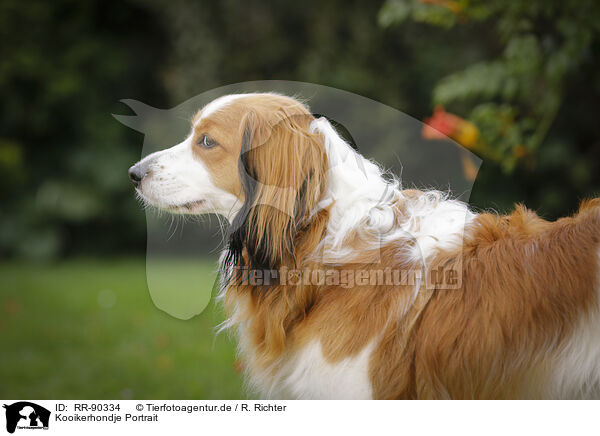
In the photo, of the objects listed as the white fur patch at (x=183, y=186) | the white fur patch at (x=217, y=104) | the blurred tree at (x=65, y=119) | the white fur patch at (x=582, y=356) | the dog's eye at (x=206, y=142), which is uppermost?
the blurred tree at (x=65, y=119)

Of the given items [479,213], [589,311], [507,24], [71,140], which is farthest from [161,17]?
[589,311]

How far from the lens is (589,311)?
182 centimetres

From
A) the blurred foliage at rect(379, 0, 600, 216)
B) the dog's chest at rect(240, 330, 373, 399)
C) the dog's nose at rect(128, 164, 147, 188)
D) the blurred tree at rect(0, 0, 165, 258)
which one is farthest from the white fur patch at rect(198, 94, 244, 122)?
the blurred tree at rect(0, 0, 165, 258)

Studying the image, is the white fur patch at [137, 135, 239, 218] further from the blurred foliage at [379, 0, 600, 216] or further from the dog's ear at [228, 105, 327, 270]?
the blurred foliage at [379, 0, 600, 216]

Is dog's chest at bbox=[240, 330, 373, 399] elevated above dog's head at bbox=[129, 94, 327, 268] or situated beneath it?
situated beneath

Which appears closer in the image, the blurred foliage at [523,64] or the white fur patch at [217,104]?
the white fur patch at [217,104]

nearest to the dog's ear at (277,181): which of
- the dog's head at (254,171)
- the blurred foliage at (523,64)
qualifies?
the dog's head at (254,171)

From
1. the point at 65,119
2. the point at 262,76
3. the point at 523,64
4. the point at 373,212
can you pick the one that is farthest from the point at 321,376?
the point at 65,119

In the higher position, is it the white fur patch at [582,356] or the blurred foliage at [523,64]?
the blurred foliage at [523,64]

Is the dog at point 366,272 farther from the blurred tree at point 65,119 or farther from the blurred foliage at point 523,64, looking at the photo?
the blurred tree at point 65,119

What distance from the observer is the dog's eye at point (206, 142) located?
211 cm

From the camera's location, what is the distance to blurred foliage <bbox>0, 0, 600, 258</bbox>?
3775 millimetres
